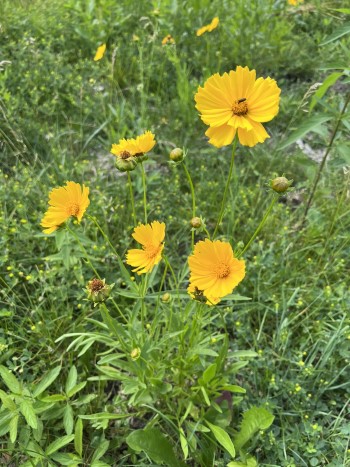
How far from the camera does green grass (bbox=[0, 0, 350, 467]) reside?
138 centimetres

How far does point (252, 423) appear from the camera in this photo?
1284 mm

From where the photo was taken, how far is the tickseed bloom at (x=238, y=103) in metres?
1.02

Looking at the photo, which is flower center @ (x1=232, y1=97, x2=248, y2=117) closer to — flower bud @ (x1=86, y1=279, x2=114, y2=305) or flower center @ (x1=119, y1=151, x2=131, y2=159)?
flower center @ (x1=119, y1=151, x2=131, y2=159)

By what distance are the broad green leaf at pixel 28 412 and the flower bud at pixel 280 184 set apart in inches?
35.1

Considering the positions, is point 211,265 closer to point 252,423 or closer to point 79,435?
point 252,423

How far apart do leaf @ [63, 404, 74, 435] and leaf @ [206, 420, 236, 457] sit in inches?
16.0

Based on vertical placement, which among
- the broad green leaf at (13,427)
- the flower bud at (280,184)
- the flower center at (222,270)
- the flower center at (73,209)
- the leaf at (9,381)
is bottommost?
the broad green leaf at (13,427)

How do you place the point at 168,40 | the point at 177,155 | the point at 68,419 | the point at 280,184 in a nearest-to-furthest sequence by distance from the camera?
the point at 280,184
the point at 177,155
the point at 68,419
the point at 168,40

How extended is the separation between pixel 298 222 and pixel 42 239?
112 cm

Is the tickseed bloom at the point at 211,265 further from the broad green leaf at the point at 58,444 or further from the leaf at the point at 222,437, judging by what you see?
the broad green leaf at the point at 58,444

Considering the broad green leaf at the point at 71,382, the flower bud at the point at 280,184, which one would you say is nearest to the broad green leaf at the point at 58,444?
the broad green leaf at the point at 71,382

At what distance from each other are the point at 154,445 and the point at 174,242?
0.87m

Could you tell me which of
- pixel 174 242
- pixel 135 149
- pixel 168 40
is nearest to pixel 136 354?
pixel 135 149

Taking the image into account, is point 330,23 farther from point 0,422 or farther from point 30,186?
point 0,422
